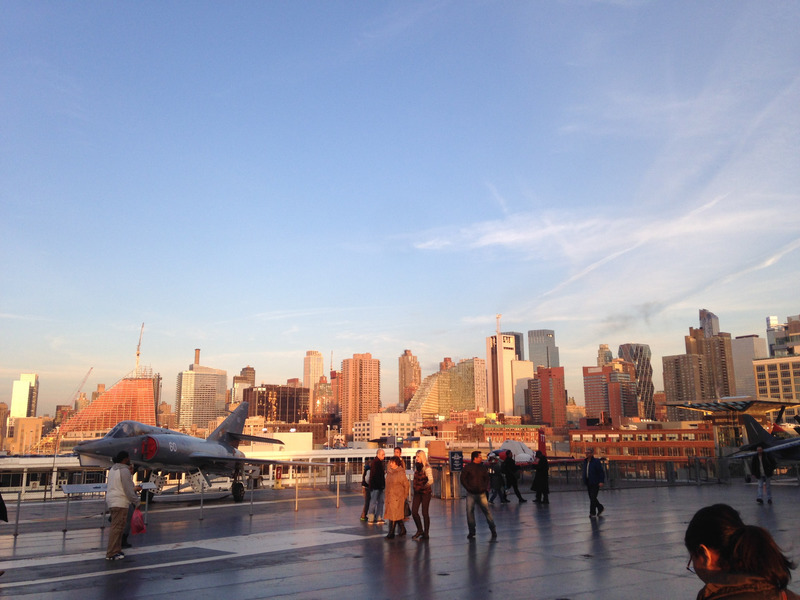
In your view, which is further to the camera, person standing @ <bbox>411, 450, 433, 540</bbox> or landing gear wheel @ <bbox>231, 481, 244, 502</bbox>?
landing gear wheel @ <bbox>231, 481, 244, 502</bbox>

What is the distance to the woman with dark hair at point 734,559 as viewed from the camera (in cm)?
266

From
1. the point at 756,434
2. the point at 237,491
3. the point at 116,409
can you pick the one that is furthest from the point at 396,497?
the point at 116,409

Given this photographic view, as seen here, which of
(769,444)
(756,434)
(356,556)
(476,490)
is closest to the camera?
(356,556)

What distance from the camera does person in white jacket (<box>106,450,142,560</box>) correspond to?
33.6ft

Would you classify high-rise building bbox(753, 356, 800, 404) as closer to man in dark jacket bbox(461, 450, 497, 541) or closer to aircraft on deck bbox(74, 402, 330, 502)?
aircraft on deck bbox(74, 402, 330, 502)

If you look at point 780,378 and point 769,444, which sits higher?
point 780,378

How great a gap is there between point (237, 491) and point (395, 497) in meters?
12.1

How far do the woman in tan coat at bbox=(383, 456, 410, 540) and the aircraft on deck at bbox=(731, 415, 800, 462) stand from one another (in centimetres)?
1784

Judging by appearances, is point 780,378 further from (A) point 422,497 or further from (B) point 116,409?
(A) point 422,497

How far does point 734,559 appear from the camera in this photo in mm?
2789

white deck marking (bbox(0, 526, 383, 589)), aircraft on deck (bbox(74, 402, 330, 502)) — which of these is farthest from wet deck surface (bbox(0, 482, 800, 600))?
aircraft on deck (bbox(74, 402, 330, 502))

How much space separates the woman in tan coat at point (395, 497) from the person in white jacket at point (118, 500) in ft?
16.4

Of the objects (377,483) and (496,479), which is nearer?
(377,483)

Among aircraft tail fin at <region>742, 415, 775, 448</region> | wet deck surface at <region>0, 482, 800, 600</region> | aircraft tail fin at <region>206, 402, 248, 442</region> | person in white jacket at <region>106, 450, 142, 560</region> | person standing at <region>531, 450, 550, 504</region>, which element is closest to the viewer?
wet deck surface at <region>0, 482, 800, 600</region>
